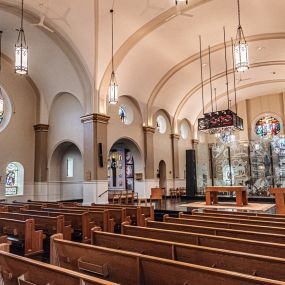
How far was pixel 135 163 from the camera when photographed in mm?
13234

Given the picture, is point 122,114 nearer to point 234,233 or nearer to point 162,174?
point 162,174

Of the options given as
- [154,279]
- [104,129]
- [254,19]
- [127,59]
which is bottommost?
[154,279]

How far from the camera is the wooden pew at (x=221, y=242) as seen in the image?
84.0 inches

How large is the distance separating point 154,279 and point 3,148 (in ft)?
33.5

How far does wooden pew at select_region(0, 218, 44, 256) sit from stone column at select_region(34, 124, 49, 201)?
7643 mm

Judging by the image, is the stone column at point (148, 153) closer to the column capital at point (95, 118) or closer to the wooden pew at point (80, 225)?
the column capital at point (95, 118)

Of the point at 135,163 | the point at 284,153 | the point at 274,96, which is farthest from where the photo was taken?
the point at 274,96

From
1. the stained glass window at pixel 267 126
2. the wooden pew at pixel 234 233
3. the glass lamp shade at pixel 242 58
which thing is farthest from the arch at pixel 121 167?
the wooden pew at pixel 234 233

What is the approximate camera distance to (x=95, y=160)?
985 centimetres

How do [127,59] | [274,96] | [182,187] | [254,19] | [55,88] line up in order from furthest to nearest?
[274,96]
[182,187]
[55,88]
[127,59]
[254,19]

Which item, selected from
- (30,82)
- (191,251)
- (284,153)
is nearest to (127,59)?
(30,82)

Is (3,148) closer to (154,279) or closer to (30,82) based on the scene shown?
(30,82)

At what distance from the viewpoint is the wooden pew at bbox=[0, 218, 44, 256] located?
3.36 m

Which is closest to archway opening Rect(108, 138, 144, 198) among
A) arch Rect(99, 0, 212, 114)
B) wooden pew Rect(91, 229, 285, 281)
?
arch Rect(99, 0, 212, 114)
